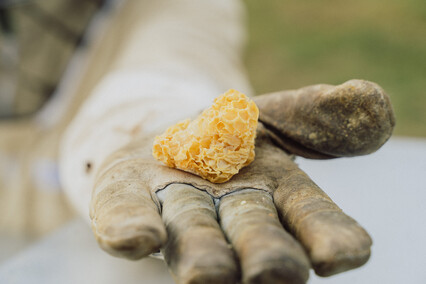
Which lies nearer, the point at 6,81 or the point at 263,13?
the point at 6,81

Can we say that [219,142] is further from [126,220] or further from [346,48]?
[346,48]

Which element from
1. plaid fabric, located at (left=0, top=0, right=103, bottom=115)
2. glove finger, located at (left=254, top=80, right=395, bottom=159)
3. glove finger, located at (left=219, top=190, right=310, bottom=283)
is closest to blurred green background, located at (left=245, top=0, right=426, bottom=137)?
plaid fabric, located at (left=0, top=0, right=103, bottom=115)

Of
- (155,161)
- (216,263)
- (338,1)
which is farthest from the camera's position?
(338,1)

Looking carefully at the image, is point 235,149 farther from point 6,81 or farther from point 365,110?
point 6,81

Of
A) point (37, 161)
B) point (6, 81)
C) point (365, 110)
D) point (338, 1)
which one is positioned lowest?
point (37, 161)

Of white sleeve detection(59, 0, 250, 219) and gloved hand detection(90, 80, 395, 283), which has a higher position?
gloved hand detection(90, 80, 395, 283)

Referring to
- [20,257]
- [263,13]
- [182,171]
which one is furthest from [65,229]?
[263,13]

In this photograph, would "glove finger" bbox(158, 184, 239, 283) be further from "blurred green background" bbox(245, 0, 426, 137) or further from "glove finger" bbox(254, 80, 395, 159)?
"blurred green background" bbox(245, 0, 426, 137)
